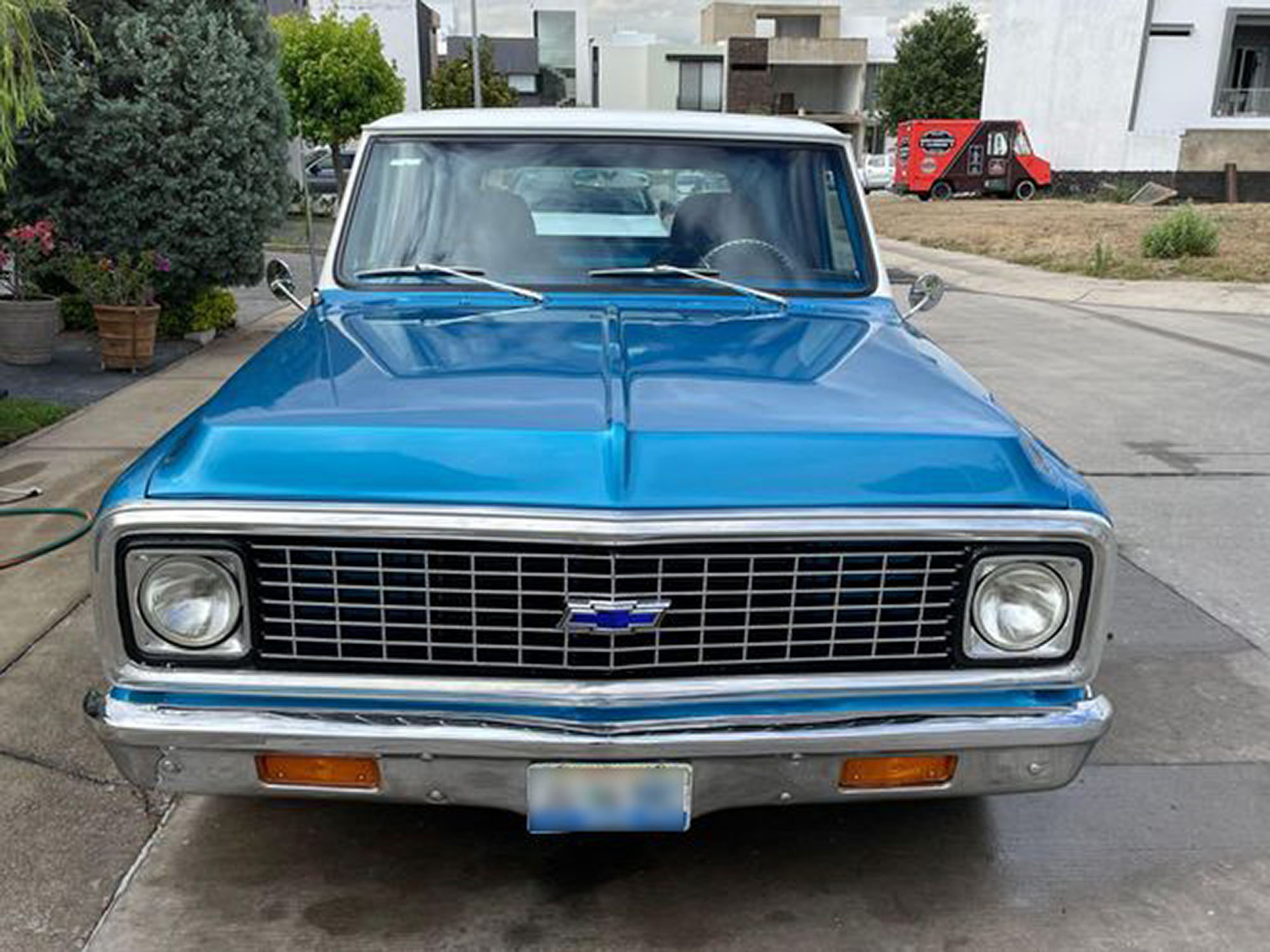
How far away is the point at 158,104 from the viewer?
8.88m

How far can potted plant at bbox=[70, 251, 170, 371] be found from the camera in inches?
346

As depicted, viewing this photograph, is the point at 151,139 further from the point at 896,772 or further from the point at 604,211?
the point at 896,772

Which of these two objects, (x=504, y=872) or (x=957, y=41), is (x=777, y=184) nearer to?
(x=504, y=872)

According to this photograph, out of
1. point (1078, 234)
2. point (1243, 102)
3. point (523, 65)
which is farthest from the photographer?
point (523, 65)

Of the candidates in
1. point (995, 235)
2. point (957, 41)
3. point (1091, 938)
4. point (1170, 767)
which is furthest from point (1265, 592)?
point (957, 41)

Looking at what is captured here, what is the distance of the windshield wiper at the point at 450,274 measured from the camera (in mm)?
3518

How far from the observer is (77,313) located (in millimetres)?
10273

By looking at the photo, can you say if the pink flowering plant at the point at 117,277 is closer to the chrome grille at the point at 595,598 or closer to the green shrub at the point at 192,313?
the green shrub at the point at 192,313

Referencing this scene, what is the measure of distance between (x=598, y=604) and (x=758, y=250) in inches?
72.4

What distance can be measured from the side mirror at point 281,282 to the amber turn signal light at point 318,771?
2093mm

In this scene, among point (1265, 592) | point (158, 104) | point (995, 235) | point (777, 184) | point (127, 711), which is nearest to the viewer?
point (127, 711)

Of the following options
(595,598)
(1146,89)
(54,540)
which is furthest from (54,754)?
(1146,89)

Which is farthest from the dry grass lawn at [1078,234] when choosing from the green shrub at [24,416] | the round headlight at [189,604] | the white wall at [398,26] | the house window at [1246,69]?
the white wall at [398,26]

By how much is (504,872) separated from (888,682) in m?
1.15
